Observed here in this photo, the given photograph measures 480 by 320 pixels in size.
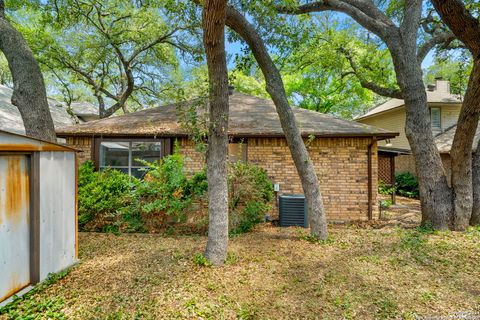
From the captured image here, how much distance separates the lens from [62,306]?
2988mm

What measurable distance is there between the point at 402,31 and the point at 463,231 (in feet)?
16.7

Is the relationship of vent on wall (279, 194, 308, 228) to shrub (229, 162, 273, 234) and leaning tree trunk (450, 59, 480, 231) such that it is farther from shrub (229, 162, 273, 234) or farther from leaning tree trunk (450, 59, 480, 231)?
leaning tree trunk (450, 59, 480, 231)

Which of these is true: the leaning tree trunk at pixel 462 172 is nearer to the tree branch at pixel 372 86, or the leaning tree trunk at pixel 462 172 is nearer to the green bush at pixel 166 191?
the tree branch at pixel 372 86

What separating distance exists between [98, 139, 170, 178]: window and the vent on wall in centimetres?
399

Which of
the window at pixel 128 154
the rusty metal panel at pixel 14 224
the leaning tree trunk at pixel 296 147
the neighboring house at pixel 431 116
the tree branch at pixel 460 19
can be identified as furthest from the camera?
the neighboring house at pixel 431 116

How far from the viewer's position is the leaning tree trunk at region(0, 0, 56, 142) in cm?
539

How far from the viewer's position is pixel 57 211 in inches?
150

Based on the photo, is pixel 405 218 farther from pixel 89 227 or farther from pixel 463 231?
pixel 89 227

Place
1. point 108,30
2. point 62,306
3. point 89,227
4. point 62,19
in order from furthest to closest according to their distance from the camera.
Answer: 1. point 108,30
2. point 62,19
3. point 89,227
4. point 62,306

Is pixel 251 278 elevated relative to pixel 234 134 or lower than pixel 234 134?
lower

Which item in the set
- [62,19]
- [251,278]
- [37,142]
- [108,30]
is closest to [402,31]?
[251,278]

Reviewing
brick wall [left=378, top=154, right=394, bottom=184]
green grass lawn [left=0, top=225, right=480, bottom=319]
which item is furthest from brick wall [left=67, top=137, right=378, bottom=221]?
brick wall [left=378, top=154, right=394, bottom=184]

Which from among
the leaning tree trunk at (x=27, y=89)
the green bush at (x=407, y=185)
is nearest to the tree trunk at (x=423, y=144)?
the green bush at (x=407, y=185)

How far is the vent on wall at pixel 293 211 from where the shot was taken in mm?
6855
